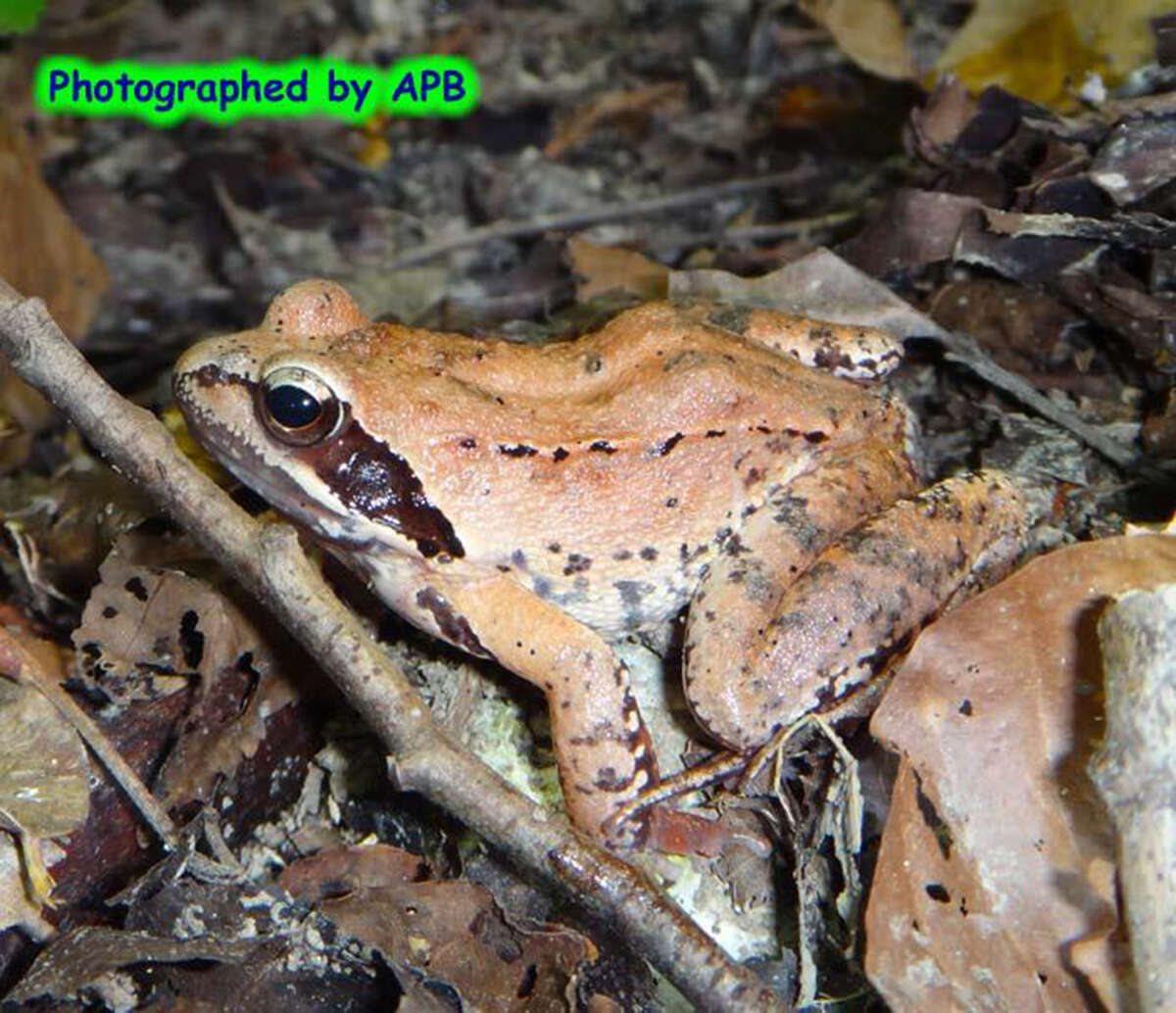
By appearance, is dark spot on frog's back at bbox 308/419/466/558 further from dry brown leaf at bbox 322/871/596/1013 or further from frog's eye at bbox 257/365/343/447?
dry brown leaf at bbox 322/871/596/1013

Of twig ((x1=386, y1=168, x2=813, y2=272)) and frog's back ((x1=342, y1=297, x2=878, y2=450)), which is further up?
twig ((x1=386, y1=168, x2=813, y2=272))

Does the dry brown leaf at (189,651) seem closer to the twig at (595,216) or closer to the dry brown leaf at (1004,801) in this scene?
the dry brown leaf at (1004,801)

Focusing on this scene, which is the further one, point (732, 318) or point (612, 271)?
point (612, 271)

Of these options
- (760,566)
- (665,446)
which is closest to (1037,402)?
(760,566)

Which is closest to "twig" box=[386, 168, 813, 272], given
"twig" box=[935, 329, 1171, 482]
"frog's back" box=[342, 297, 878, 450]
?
"twig" box=[935, 329, 1171, 482]

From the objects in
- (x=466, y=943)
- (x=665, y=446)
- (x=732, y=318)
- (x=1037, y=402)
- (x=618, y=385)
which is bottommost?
(x=466, y=943)

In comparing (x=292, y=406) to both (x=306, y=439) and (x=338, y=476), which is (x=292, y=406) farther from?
(x=338, y=476)
